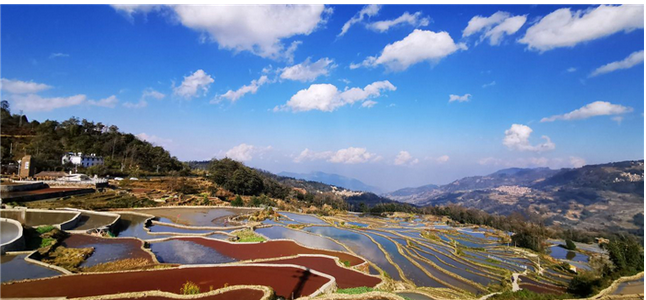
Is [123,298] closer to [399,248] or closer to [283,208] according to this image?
[399,248]

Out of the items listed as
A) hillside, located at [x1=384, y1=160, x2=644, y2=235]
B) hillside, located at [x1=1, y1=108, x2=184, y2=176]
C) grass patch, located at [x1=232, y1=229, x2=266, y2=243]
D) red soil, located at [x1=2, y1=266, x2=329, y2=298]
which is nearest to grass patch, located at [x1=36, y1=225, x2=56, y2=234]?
red soil, located at [x1=2, y1=266, x2=329, y2=298]

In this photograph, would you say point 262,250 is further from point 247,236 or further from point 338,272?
point 338,272

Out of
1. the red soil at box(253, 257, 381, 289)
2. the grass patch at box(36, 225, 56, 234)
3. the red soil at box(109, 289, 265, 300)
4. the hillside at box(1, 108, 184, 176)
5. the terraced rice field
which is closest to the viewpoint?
the red soil at box(109, 289, 265, 300)

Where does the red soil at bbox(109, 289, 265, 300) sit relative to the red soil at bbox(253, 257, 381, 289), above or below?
above

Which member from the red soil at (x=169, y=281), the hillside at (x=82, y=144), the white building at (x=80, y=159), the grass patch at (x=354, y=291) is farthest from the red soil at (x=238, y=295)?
the white building at (x=80, y=159)

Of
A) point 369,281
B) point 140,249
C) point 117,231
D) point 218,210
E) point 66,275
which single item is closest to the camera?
point 66,275

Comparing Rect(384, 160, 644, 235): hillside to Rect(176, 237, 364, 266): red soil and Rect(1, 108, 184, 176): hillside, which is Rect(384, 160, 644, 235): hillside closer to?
Rect(176, 237, 364, 266): red soil

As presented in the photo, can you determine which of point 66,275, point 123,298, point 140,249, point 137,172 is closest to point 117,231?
point 140,249
